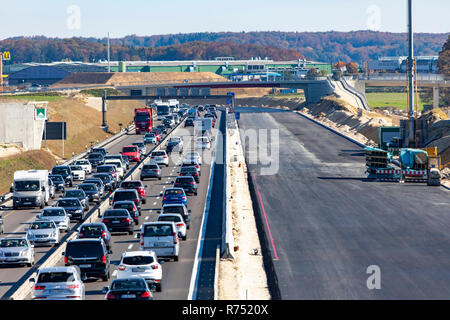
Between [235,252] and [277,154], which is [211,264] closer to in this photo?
[235,252]

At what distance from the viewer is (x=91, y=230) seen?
33594 mm

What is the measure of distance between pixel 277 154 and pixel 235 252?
1993 inches

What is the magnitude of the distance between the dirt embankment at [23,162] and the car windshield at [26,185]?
21902mm

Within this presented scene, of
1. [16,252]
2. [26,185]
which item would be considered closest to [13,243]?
[16,252]

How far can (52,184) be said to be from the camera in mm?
53906

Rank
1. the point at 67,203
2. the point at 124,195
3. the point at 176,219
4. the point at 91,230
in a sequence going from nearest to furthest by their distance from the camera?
the point at 91,230
the point at 176,219
the point at 67,203
the point at 124,195

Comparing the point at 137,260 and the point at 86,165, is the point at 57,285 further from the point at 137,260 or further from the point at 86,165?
the point at 86,165

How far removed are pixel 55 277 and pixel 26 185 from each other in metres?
26.6

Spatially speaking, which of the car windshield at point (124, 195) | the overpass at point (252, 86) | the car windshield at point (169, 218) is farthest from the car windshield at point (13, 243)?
the overpass at point (252, 86)

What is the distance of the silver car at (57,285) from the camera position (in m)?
23.4

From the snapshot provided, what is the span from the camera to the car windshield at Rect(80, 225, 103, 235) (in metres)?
33.5

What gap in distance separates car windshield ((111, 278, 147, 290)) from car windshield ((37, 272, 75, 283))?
196 cm
